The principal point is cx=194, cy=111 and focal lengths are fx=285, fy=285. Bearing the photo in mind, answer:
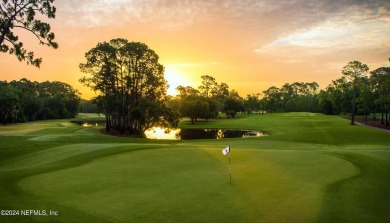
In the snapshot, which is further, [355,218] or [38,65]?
[38,65]

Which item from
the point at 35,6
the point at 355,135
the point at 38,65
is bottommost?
the point at 355,135

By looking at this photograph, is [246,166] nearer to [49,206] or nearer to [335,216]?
[335,216]

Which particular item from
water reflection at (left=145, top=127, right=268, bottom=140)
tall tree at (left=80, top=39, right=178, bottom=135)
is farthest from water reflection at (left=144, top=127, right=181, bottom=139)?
tall tree at (left=80, top=39, right=178, bottom=135)

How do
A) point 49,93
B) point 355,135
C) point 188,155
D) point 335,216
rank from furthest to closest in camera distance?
1. point 49,93
2. point 355,135
3. point 188,155
4. point 335,216

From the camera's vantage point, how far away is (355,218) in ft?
28.4

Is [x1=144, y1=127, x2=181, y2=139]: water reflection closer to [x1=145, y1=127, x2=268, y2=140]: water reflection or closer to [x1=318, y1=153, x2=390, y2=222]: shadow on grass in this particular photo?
[x1=145, y1=127, x2=268, y2=140]: water reflection

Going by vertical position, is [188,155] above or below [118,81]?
below

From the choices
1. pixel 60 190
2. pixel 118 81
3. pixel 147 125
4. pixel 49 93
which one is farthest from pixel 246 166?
pixel 49 93

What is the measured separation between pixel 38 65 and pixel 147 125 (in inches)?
1349

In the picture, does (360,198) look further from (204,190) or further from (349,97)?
(349,97)

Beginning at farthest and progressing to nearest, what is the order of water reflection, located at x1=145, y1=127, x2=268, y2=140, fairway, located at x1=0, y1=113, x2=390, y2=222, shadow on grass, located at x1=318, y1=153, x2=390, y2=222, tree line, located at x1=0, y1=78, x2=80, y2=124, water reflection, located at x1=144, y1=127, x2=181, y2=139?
tree line, located at x1=0, y1=78, x2=80, y2=124, water reflection, located at x1=144, y1=127, x2=181, y2=139, water reflection, located at x1=145, y1=127, x2=268, y2=140, shadow on grass, located at x1=318, y1=153, x2=390, y2=222, fairway, located at x1=0, y1=113, x2=390, y2=222

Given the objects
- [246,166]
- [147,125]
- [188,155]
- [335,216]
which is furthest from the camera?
[147,125]

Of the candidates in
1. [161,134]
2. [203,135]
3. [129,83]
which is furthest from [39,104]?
[203,135]

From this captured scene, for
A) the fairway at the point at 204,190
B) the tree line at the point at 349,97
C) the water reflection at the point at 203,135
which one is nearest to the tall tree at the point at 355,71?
the tree line at the point at 349,97
